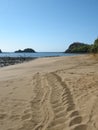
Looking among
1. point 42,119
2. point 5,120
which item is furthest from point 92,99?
point 5,120

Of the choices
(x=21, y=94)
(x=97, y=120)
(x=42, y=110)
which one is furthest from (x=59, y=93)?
(x=97, y=120)

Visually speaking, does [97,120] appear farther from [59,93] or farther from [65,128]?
[59,93]

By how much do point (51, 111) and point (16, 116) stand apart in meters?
0.94

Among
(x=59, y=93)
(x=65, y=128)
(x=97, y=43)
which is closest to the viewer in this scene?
(x=65, y=128)

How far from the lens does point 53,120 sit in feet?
19.8

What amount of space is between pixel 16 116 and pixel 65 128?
1563 mm

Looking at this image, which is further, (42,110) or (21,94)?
(21,94)

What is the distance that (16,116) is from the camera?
6.52 m

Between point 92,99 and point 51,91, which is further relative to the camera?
point 51,91

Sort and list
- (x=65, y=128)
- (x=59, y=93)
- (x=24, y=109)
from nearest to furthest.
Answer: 1. (x=65, y=128)
2. (x=24, y=109)
3. (x=59, y=93)

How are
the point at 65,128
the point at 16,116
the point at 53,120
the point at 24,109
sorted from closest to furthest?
the point at 65,128
the point at 53,120
the point at 16,116
the point at 24,109

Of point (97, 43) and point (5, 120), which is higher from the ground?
point (97, 43)

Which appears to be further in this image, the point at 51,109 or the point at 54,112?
the point at 51,109

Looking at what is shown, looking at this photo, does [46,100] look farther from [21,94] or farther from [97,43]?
[97,43]
